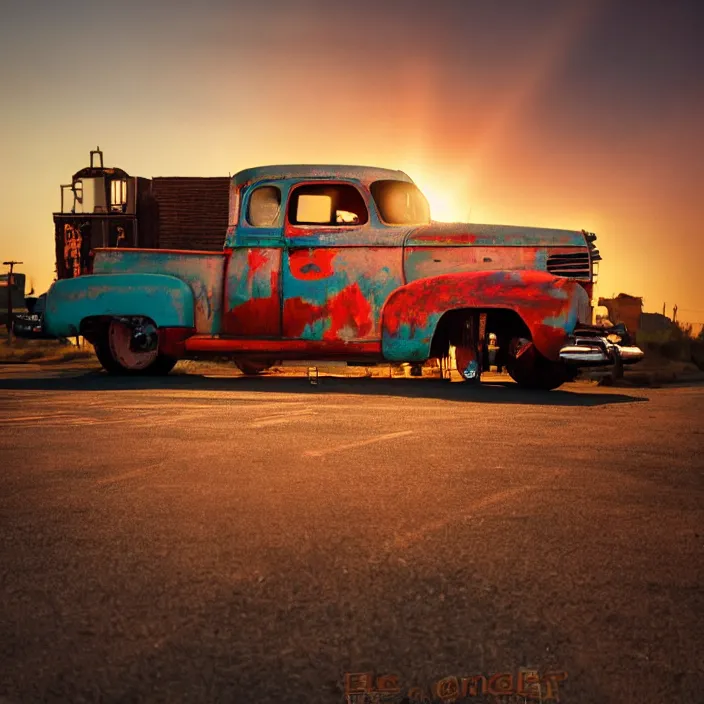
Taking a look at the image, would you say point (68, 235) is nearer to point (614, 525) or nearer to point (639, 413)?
point (639, 413)

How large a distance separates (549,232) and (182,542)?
715cm

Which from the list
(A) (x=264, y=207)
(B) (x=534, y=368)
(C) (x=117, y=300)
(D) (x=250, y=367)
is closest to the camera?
(B) (x=534, y=368)

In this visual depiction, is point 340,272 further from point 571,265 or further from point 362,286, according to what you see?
point 571,265

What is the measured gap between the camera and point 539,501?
423 cm

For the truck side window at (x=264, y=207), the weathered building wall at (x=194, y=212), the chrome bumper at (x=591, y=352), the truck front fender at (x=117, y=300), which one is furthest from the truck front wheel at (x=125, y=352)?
the weathered building wall at (x=194, y=212)

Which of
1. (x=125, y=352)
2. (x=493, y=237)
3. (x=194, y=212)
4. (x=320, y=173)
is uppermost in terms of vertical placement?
(x=194, y=212)

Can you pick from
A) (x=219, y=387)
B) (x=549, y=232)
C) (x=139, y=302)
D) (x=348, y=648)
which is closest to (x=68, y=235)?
(x=139, y=302)

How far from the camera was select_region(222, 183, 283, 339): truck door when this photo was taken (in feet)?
33.1

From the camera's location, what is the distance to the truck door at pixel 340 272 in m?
9.81

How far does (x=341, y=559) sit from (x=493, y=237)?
6.90m

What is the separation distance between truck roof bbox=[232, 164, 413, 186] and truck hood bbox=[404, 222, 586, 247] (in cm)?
86

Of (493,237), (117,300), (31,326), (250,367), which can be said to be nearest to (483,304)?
(493,237)

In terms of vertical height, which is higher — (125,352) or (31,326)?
(31,326)

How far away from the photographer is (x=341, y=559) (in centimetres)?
328
